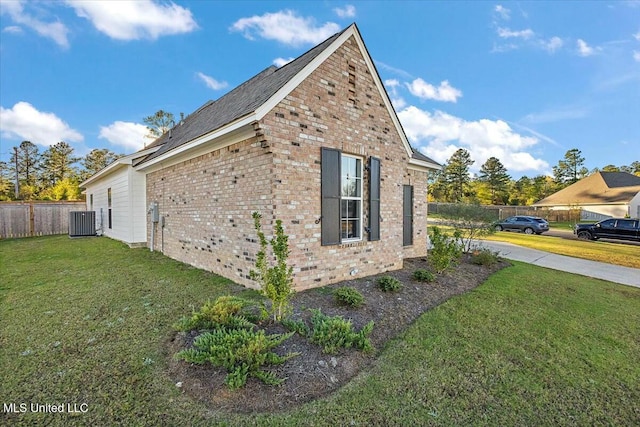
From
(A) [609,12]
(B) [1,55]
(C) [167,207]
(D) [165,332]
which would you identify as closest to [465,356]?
(D) [165,332]

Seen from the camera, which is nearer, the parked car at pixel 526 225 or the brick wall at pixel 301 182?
the brick wall at pixel 301 182

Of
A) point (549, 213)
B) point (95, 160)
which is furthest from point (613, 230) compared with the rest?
point (95, 160)

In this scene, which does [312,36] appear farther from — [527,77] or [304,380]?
[304,380]

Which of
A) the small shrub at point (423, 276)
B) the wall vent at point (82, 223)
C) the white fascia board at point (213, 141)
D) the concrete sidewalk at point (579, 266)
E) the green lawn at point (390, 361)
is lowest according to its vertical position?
the concrete sidewalk at point (579, 266)

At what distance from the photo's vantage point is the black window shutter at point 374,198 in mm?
6328

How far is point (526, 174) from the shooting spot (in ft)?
165

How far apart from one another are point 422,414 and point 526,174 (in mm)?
61515

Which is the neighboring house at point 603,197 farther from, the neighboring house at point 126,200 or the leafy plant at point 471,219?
the neighboring house at point 126,200

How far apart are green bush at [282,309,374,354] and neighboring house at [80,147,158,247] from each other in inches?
384

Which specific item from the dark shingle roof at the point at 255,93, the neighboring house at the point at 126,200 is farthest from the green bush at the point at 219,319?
the neighboring house at the point at 126,200

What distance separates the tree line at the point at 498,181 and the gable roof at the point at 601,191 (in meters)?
9.72

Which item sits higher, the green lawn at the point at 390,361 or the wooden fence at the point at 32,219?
the wooden fence at the point at 32,219

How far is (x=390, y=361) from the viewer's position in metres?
3.18

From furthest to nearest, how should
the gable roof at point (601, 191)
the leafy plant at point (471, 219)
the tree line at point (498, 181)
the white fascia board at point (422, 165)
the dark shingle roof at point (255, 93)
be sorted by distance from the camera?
the tree line at point (498, 181)
the gable roof at point (601, 191)
the leafy plant at point (471, 219)
the white fascia board at point (422, 165)
the dark shingle roof at point (255, 93)
